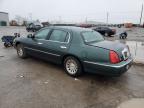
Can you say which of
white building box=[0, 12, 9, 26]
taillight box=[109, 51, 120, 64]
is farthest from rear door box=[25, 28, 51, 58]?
white building box=[0, 12, 9, 26]

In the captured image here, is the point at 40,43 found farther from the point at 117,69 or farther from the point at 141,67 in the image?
the point at 141,67

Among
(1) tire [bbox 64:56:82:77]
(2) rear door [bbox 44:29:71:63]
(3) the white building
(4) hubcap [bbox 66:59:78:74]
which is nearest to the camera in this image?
(1) tire [bbox 64:56:82:77]

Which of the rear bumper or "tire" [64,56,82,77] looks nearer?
the rear bumper

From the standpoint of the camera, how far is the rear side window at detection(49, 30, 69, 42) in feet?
18.3

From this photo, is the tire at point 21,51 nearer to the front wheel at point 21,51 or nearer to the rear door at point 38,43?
the front wheel at point 21,51

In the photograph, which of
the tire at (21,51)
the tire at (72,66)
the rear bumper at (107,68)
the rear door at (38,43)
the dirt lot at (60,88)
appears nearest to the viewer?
the dirt lot at (60,88)

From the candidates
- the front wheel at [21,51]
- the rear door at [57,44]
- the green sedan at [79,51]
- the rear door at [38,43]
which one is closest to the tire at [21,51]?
the front wheel at [21,51]

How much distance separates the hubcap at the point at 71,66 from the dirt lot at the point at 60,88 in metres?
0.25

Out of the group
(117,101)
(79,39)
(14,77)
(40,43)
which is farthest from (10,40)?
(117,101)

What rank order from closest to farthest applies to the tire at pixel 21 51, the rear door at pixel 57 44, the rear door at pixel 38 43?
the rear door at pixel 57 44, the rear door at pixel 38 43, the tire at pixel 21 51

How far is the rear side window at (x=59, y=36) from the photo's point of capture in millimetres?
5591

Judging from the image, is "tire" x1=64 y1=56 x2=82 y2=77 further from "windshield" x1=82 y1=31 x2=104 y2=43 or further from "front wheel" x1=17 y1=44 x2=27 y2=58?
"front wheel" x1=17 y1=44 x2=27 y2=58

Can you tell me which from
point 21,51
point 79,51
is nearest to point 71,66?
point 79,51

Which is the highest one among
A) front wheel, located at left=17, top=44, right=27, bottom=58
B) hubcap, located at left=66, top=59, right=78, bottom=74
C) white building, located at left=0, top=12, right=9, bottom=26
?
white building, located at left=0, top=12, right=9, bottom=26
